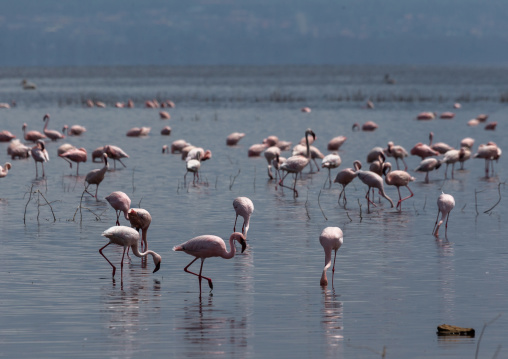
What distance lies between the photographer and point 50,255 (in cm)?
1300

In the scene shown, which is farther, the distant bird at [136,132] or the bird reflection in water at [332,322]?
the distant bird at [136,132]

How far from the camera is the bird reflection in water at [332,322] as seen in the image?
8.55 m

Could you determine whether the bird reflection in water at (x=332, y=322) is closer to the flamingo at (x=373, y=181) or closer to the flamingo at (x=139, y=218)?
the flamingo at (x=139, y=218)

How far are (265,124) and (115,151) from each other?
66.5 ft

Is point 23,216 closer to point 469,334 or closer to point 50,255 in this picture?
point 50,255

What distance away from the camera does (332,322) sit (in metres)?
9.44

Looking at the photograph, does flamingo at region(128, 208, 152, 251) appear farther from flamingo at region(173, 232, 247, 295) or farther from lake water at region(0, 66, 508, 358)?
flamingo at region(173, 232, 247, 295)

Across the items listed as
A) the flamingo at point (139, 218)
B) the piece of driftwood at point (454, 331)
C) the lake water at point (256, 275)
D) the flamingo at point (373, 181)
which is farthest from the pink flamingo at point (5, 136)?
the piece of driftwood at point (454, 331)

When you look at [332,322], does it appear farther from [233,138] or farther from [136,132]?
[136,132]

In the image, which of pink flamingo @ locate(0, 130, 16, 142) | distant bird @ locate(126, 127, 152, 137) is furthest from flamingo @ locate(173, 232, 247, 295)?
distant bird @ locate(126, 127, 152, 137)

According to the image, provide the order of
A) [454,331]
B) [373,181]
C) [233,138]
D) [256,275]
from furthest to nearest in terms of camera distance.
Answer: [233,138]
[373,181]
[256,275]
[454,331]

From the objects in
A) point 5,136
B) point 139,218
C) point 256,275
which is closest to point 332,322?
point 256,275

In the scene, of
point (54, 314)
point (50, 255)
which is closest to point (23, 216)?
point (50, 255)

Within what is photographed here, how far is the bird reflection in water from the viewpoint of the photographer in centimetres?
855
